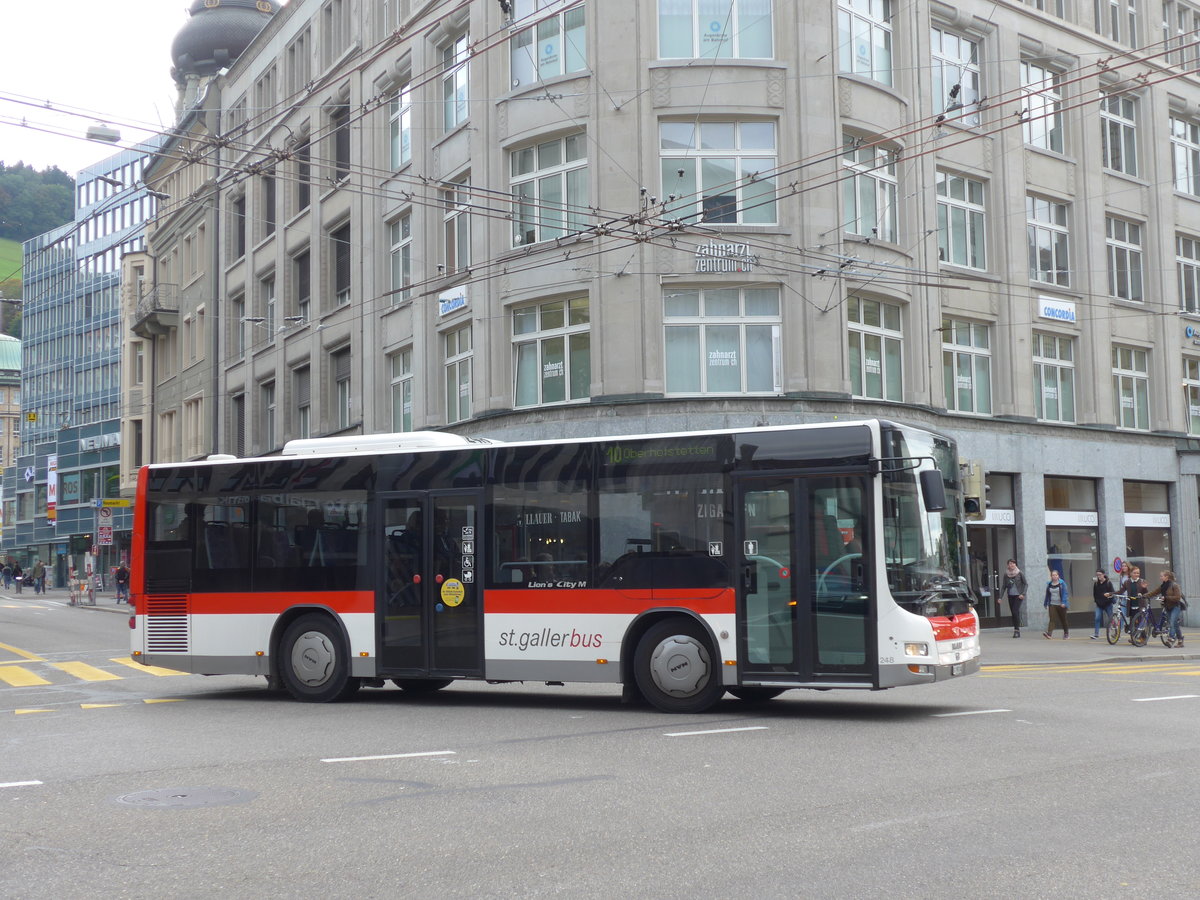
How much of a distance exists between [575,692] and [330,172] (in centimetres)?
2733

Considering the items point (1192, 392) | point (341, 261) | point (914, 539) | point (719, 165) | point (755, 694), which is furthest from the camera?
point (341, 261)

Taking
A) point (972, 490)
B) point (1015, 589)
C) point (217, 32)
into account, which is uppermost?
point (217, 32)

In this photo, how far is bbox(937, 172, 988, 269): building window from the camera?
105 ft

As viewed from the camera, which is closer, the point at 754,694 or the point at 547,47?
the point at 754,694

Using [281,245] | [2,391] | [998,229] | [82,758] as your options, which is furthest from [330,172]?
[2,391]

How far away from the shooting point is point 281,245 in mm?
43531

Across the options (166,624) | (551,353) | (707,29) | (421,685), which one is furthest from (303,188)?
(421,685)

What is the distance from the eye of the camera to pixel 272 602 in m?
15.4

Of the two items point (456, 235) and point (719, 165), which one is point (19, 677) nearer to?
point (456, 235)

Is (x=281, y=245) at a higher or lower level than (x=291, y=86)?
lower

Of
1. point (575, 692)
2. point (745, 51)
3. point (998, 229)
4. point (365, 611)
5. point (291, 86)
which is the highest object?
point (291, 86)

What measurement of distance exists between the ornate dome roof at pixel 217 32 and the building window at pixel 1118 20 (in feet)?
128

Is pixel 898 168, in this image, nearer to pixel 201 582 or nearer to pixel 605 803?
pixel 201 582

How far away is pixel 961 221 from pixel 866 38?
549cm
